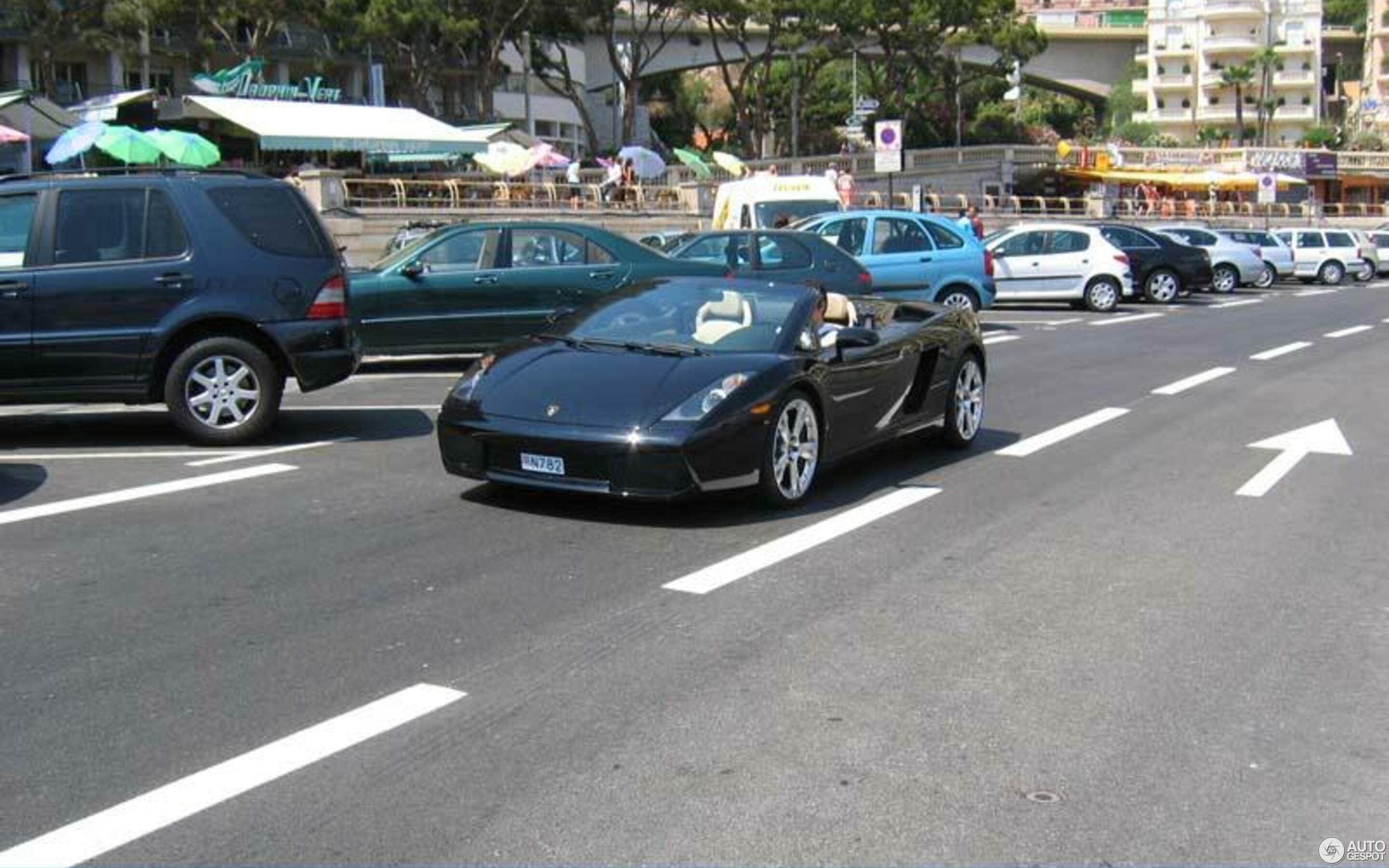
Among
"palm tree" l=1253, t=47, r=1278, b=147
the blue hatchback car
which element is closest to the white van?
the blue hatchback car

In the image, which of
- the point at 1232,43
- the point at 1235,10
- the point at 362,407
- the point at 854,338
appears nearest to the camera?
the point at 854,338

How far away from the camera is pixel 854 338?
8422 millimetres

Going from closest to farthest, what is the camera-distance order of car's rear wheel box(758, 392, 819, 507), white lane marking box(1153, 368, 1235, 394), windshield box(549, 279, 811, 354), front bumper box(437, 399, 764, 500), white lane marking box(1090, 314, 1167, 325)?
front bumper box(437, 399, 764, 500) < car's rear wheel box(758, 392, 819, 507) < windshield box(549, 279, 811, 354) < white lane marking box(1153, 368, 1235, 394) < white lane marking box(1090, 314, 1167, 325)

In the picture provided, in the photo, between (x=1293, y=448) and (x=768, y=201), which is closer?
(x=1293, y=448)

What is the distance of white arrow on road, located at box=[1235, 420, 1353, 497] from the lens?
9.41 meters

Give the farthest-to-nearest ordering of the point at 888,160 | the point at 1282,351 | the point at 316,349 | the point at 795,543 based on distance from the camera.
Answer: the point at 888,160 < the point at 1282,351 < the point at 316,349 < the point at 795,543

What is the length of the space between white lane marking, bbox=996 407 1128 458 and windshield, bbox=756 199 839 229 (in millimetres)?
13171

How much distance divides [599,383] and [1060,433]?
504 centimetres

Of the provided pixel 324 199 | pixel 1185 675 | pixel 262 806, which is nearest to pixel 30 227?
pixel 262 806

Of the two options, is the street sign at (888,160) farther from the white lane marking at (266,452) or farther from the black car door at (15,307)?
the black car door at (15,307)

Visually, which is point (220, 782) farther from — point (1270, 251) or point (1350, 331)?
point (1270, 251)

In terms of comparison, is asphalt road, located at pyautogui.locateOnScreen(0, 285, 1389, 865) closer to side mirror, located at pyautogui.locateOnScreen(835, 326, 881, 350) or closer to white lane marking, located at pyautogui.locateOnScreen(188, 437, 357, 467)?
white lane marking, located at pyautogui.locateOnScreen(188, 437, 357, 467)

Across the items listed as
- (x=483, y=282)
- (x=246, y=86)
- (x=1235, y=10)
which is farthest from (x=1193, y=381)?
(x=1235, y=10)

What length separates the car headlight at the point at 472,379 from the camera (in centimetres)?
802
